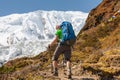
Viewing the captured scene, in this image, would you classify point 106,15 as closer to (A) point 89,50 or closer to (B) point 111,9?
(B) point 111,9

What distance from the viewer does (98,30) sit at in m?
28.4

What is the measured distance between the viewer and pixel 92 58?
54.0 feet

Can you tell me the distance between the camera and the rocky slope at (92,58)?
1506 centimetres

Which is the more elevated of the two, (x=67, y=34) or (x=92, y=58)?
(x=67, y=34)

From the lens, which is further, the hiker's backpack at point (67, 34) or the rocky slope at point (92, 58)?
the rocky slope at point (92, 58)

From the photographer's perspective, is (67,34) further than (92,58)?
No

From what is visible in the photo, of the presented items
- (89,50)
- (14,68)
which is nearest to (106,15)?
(89,50)

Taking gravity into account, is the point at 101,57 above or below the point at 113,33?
below

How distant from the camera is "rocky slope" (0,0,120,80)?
15.1m

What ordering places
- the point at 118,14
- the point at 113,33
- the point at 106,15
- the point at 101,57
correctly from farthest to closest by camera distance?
the point at 106,15, the point at 118,14, the point at 113,33, the point at 101,57

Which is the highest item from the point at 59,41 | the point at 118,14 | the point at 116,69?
the point at 118,14

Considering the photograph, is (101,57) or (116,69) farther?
(101,57)

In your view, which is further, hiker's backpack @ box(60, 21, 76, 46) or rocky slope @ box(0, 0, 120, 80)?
rocky slope @ box(0, 0, 120, 80)

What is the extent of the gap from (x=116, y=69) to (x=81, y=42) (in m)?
11.8
